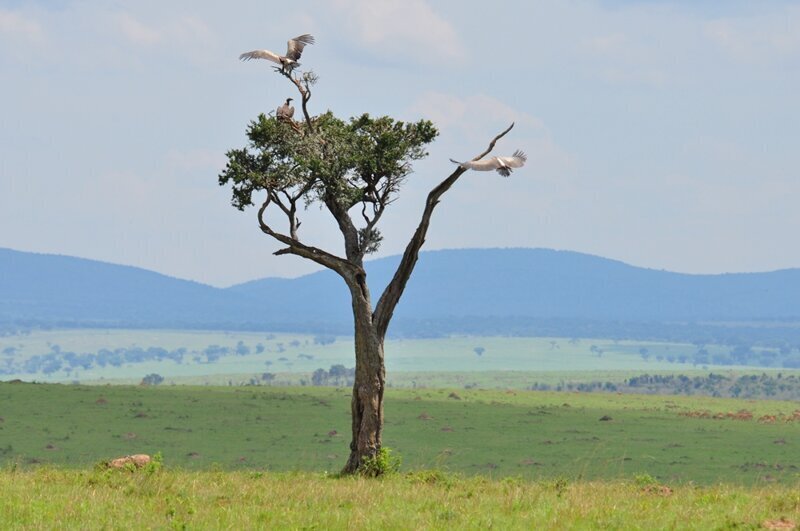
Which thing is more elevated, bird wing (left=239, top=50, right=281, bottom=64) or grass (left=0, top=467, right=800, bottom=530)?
bird wing (left=239, top=50, right=281, bottom=64)

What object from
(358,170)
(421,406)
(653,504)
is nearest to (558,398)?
(421,406)

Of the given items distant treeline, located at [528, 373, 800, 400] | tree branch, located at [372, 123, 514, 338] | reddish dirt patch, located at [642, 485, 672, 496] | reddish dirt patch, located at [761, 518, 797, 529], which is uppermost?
tree branch, located at [372, 123, 514, 338]

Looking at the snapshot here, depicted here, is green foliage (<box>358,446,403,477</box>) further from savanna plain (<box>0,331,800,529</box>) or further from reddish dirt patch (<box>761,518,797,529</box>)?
reddish dirt patch (<box>761,518,797,529</box>)

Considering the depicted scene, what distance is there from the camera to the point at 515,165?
25203 millimetres

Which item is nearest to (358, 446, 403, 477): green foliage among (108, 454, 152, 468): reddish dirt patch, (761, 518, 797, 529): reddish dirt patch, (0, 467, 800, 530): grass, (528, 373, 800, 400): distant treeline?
(0, 467, 800, 530): grass

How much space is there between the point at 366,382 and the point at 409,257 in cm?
276

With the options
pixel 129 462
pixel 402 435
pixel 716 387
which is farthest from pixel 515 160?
pixel 716 387

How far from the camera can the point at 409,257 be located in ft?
85.9

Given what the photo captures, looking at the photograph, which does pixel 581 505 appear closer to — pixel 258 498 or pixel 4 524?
pixel 258 498

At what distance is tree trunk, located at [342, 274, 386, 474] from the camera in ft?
86.4

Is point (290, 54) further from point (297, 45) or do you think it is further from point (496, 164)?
point (496, 164)

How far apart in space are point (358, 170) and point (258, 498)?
9291 mm

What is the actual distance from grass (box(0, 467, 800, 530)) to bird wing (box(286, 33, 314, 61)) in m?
8.86

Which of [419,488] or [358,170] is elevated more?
[358,170]
